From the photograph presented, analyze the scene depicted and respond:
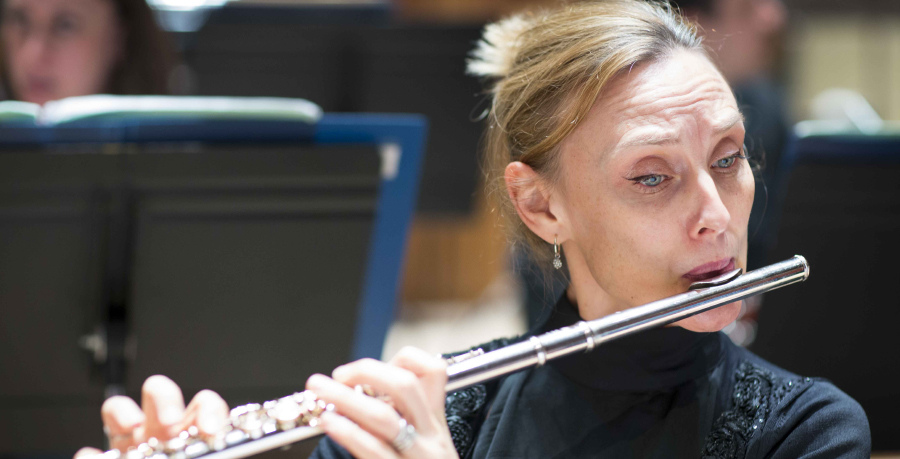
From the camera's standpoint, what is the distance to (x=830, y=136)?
1684 millimetres

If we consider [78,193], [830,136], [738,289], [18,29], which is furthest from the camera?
[18,29]

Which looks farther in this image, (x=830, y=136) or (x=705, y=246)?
(x=830, y=136)

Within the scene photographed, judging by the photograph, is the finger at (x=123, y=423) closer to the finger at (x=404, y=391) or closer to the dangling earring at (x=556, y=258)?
the finger at (x=404, y=391)

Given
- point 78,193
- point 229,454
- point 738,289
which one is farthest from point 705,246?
point 78,193

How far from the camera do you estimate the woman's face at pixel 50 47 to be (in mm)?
2227

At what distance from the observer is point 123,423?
0.85 m

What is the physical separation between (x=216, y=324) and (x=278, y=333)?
0.40ft

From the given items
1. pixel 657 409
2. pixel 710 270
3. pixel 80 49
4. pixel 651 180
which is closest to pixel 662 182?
pixel 651 180

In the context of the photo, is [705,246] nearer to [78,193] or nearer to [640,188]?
[640,188]

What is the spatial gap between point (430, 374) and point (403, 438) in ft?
0.24

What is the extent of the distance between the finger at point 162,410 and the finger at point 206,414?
11 mm

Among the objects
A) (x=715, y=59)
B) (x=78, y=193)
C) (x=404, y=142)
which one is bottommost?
(x=715, y=59)

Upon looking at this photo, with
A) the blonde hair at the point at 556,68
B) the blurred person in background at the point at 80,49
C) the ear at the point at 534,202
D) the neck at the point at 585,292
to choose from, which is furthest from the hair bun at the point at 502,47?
the blurred person in background at the point at 80,49

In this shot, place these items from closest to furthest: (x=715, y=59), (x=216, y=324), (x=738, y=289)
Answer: (x=738, y=289) → (x=715, y=59) → (x=216, y=324)
